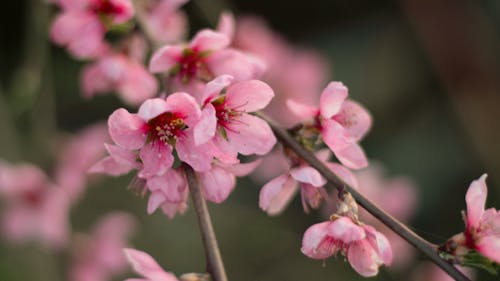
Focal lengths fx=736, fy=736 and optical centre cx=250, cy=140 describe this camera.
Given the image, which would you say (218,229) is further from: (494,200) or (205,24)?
(494,200)

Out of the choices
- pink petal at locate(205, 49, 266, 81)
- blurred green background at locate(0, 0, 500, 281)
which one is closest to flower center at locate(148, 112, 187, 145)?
pink petal at locate(205, 49, 266, 81)

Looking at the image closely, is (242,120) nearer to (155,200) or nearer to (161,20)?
(155,200)

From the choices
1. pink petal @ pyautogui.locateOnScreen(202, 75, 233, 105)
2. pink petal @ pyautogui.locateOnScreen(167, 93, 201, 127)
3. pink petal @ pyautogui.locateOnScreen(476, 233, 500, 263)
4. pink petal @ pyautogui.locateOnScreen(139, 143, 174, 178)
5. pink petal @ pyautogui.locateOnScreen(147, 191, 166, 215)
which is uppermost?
pink petal @ pyautogui.locateOnScreen(202, 75, 233, 105)

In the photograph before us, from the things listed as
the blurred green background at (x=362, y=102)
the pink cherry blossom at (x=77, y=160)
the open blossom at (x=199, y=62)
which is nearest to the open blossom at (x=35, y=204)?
the pink cherry blossom at (x=77, y=160)

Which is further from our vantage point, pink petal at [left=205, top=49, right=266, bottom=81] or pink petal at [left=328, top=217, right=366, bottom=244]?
pink petal at [left=205, top=49, right=266, bottom=81]

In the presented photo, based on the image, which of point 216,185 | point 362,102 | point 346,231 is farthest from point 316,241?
point 362,102

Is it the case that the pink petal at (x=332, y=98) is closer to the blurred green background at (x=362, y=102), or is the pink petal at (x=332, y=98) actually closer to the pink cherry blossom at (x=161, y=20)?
the pink cherry blossom at (x=161, y=20)

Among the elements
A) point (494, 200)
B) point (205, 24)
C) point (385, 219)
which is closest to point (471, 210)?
point (385, 219)

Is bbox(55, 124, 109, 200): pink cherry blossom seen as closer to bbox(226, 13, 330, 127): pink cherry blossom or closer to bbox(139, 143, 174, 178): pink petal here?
bbox(226, 13, 330, 127): pink cherry blossom
